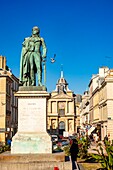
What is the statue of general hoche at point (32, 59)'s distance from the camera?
1512 centimetres

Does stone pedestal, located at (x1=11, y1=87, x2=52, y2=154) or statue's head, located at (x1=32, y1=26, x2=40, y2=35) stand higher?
statue's head, located at (x1=32, y1=26, x2=40, y2=35)

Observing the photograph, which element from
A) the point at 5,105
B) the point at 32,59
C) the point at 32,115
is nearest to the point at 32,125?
the point at 32,115

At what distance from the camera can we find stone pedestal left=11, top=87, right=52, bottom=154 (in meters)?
13.9

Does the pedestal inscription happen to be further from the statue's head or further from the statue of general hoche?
the statue's head

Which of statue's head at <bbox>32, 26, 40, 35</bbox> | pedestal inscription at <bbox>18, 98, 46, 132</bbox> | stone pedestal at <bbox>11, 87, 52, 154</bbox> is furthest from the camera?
statue's head at <bbox>32, 26, 40, 35</bbox>

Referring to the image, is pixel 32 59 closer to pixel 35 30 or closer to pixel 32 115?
pixel 35 30

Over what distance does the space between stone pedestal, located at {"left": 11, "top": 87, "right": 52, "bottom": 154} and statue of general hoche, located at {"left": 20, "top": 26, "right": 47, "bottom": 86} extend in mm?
918

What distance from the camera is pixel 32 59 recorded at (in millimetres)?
15242

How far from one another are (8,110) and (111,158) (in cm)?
4823

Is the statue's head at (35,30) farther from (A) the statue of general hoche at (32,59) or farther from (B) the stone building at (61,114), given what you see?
(B) the stone building at (61,114)

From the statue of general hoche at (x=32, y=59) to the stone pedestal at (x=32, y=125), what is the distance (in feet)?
3.01

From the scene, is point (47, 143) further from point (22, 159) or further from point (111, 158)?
point (111, 158)

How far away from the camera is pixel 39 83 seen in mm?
15023

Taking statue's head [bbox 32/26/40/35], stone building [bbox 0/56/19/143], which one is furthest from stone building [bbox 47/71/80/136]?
statue's head [bbox 32/26/40/35]
